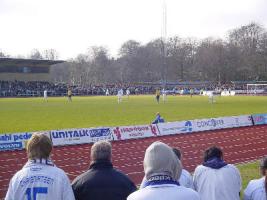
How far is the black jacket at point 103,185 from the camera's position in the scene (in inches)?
195

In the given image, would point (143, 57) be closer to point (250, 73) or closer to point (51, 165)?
point (250, 73)

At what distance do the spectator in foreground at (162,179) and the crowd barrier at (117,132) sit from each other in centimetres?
1652

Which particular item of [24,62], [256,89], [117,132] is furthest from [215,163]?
[256,89]

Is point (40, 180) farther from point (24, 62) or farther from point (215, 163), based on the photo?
point (24, 62)

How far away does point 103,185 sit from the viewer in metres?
4.95

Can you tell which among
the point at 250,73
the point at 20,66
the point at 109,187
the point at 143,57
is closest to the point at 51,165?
the point at 109,187

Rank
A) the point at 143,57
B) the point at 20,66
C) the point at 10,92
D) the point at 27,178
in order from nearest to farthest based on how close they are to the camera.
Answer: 1. the point at 27,178
2. the point at 10,92
3. the point at 20,66
4. the point at 143,57

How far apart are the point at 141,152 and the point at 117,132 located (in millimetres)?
3689

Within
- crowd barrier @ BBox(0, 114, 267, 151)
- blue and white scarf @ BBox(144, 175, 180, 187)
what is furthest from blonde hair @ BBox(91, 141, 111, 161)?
crowd barrier @ BBox(0, 114, 267, 151)

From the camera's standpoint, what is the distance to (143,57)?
125438 millimetres

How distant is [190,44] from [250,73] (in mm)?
23828

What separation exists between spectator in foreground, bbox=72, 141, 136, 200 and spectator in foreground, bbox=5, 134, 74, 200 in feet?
0.66

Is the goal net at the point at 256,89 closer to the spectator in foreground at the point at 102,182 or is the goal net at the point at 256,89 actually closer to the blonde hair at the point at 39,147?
the spectator in foreground at the point at 102,182

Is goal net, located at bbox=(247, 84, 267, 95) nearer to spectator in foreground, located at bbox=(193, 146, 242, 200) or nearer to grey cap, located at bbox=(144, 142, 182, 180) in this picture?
spectator in foreground, located at bbox=(193, 146, 242, 200)
